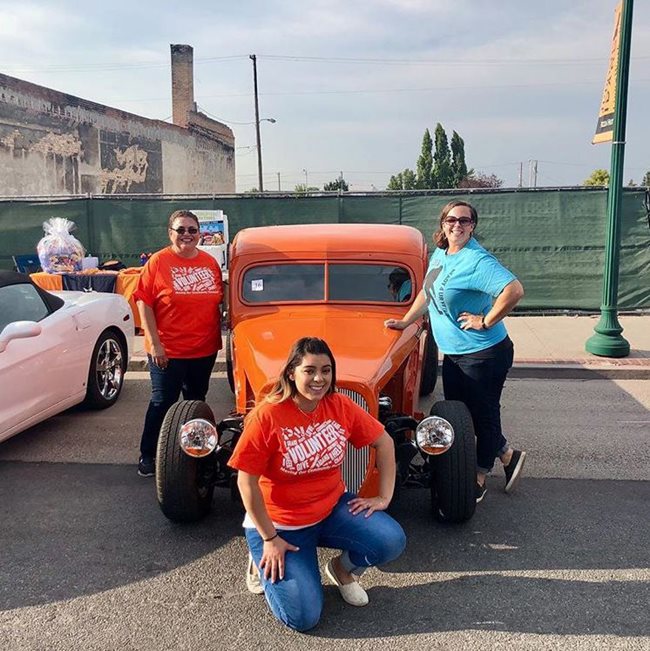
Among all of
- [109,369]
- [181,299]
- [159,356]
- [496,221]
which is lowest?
[109,369]

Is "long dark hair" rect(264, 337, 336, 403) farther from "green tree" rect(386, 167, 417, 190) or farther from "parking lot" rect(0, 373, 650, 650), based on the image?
"green tree" rect(386, 167, 417, 190)

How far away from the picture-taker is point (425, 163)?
58.1 metres

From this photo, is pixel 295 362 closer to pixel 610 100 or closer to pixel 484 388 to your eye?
pixel 484 388

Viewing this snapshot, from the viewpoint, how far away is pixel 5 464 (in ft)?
16.6

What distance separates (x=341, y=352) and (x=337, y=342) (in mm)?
149

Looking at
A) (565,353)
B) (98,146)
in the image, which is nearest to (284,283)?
(565,353)

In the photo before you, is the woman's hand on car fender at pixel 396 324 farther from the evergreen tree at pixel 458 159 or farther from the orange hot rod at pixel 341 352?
the evergreen tree at pixel 458 159

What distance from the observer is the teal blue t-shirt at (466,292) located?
159 inches

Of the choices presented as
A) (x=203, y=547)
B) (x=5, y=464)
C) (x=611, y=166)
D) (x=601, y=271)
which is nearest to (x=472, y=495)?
(x=203, y=547)

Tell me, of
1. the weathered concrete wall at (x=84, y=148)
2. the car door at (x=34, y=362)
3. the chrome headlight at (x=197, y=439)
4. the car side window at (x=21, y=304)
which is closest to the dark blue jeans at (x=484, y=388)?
the chrome headlight at (x=197, y=439)

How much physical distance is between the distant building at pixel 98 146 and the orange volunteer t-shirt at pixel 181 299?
1613cm

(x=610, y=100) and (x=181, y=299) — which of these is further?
(x=610, y=100)

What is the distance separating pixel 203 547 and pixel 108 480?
1316 mm

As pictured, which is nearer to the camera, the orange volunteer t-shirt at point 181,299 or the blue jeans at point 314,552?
the blue jeans at point 314,552
